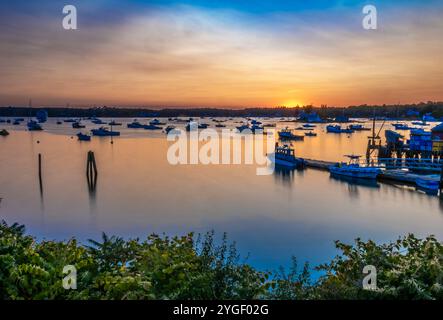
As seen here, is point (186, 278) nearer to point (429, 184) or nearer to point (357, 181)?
point (429, 184)

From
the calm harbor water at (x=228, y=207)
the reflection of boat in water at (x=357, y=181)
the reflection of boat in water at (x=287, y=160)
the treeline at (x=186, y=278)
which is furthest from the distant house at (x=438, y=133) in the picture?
the treeline at (x=186, y=278)

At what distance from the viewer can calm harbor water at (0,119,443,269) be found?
17406 mm

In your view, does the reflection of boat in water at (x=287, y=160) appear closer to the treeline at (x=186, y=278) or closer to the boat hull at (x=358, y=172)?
the boat hull at (x=358, y=172)

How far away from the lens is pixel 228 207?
22.5m

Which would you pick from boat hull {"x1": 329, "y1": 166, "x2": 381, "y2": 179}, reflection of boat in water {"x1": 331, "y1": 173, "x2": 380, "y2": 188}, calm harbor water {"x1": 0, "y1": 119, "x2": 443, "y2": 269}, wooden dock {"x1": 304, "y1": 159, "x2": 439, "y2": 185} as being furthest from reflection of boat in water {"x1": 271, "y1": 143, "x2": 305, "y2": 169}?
wooden dock {"x1": 304, "y1": 159, "x2": 439, "y2": 185}

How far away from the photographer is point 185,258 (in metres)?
4.54

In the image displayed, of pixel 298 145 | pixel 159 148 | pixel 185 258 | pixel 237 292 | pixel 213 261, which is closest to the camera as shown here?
pixel 237 292

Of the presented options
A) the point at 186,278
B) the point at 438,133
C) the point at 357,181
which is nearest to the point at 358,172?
the point at 357,181

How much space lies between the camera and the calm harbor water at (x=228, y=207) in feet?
57.1

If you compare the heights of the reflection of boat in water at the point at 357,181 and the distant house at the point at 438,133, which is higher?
the distant house at the point at 438,133

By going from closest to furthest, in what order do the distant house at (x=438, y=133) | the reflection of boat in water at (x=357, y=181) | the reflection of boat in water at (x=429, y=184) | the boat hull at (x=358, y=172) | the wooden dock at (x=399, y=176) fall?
the reflection of boat in water at (x=429, y=184), the wooden dock at (x=399, y=176), the reflection of boat in water at (x=357, y=181), the boat hull at (x=358, y=172), the distant house at (x=438, y=133)

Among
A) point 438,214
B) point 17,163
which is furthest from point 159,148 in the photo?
point 438,214
